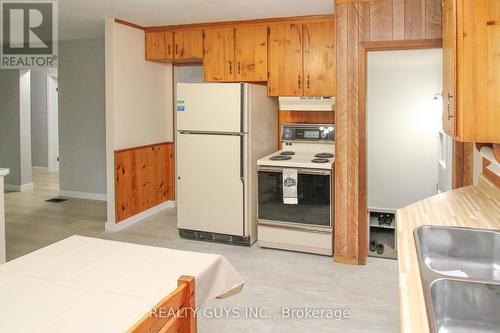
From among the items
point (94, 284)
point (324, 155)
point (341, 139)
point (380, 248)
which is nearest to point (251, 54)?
point (324, 155)

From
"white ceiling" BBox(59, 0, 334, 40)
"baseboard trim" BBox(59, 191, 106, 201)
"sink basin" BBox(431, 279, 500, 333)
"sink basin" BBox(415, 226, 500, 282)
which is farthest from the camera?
"baseboard trim" BBox(59, 191, 106, 201)

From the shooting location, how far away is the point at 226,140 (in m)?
4.33

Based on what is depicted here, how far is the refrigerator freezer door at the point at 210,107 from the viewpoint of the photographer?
4.24 m

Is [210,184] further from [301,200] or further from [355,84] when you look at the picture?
[355,84]

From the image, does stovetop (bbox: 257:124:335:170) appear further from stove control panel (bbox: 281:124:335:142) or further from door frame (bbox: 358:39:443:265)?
door frame (bbox: 358:39:443:265)

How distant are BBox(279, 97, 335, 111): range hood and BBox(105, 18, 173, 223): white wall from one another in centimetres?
181

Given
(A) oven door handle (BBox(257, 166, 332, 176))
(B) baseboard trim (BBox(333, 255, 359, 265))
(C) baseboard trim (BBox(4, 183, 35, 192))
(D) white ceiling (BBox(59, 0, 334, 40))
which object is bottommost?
(B) baseboard trim (BBox(333, 255, 359, 265))

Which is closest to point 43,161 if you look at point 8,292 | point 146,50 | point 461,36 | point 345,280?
point 146,50

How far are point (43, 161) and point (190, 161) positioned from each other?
6.11 meters

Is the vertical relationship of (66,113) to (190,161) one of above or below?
above

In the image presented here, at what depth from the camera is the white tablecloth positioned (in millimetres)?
1292

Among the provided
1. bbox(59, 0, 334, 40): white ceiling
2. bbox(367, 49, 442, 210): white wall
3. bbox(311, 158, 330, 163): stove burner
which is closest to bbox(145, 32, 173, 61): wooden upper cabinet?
bbox(59, 0, 334, 40): white ceiling

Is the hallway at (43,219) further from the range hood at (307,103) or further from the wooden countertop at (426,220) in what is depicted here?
the wooden countertop at (426,220)

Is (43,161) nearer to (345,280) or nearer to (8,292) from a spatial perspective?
(345,280)
